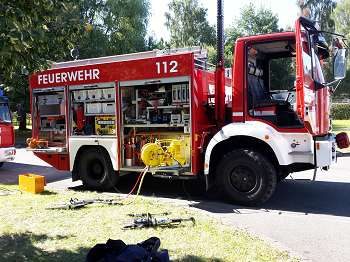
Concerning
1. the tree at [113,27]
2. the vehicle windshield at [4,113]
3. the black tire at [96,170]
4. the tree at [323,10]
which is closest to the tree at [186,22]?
the tree at [323,10]

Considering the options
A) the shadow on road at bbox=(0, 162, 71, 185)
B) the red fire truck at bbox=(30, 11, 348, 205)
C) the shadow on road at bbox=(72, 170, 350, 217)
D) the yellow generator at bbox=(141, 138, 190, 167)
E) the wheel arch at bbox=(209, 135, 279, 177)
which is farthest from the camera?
the shadow on road at bbox=(0, 162, 71, 185)

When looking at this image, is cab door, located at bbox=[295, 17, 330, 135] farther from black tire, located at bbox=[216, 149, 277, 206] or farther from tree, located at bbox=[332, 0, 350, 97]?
tree, located at bbox=[332, 0, 350, 97]

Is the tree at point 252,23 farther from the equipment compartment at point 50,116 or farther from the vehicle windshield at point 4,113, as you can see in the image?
the equipment compartment at point 50,116

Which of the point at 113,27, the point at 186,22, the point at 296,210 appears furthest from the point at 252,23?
the point at 296,210

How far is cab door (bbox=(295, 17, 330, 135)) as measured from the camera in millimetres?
7301

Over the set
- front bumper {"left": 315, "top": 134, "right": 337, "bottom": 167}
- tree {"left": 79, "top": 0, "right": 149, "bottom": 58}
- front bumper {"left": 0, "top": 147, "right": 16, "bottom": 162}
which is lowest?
front bumper {"left": 0, "top": 147, "right": 16, "bottom": 162}

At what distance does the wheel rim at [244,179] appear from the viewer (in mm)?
7656

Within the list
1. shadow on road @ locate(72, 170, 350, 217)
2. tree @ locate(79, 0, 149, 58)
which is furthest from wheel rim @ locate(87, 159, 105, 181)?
tree @ locate(79, 0, 149, 58)

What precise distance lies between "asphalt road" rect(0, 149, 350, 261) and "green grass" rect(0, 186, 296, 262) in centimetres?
45

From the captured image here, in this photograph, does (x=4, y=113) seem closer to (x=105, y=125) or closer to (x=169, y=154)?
(x=105, y=125)

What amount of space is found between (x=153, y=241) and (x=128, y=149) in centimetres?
455

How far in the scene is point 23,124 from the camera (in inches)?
1287

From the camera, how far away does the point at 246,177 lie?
7.72 m

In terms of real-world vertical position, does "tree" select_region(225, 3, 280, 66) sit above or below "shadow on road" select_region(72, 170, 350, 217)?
above
